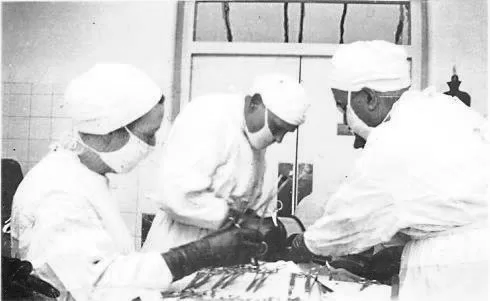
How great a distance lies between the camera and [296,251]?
1.51 meters

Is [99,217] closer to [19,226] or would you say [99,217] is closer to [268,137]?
[19,226]

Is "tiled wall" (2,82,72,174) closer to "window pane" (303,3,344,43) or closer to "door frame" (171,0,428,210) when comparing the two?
"door frame" (171,0,428,210)

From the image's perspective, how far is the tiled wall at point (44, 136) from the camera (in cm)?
150

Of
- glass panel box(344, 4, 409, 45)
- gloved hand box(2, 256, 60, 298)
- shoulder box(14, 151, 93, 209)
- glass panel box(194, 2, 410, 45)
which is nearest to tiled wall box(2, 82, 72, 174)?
shoulder box(14, 151, 93, 209)

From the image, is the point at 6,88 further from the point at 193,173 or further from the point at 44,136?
the point at 193,173

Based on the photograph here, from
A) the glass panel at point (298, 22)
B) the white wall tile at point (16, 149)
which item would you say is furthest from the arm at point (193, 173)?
the white wall tile at point (16, 149)

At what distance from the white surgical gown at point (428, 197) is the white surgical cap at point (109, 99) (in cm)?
46

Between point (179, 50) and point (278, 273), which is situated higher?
point (179, 50)

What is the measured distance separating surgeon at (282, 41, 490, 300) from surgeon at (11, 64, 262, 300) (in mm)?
273

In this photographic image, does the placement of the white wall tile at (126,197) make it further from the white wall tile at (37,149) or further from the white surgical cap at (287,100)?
the white surgical cap at (287,100)

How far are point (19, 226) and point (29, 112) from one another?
1.01 ft

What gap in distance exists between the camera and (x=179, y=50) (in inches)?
60.9

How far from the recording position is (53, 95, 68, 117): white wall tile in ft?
4.89

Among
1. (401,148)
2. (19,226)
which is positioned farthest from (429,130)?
(19,226)
